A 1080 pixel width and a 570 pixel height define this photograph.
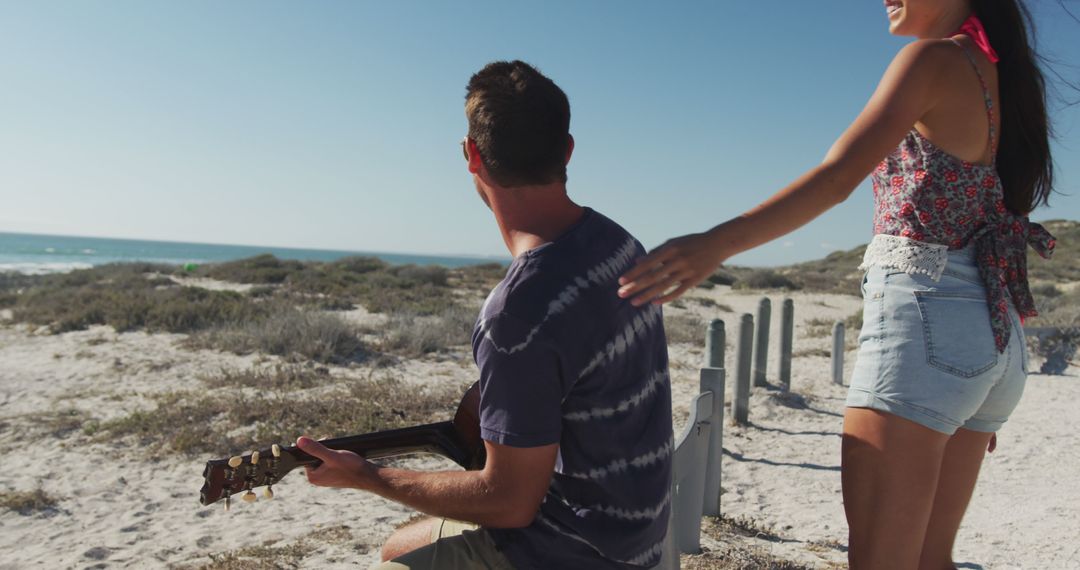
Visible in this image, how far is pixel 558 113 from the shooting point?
150 centimetres

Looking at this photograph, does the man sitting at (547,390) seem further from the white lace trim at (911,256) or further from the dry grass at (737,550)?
the dry grass at (737,550)

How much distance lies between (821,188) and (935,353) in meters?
0.45

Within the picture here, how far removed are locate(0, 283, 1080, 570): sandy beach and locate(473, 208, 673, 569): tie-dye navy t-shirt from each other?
261cm

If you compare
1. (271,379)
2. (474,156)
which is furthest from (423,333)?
(474,156)

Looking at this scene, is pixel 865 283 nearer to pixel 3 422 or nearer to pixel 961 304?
pixel 961 304

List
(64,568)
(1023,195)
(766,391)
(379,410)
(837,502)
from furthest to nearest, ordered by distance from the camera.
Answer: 1. (766,391)
2. (379,410)
3. (837,502)
4. (64,568)
5. (1023,195)

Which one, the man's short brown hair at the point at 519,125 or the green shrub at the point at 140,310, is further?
the green shrub at the point at 140,310

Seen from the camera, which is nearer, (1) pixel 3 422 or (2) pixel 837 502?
(2) pixel 837 502

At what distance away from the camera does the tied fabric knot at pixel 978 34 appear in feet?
5.17

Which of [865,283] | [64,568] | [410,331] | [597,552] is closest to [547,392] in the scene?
[597,552]

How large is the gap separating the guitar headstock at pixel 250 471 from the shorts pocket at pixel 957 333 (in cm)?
138

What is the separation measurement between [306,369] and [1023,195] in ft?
25.2


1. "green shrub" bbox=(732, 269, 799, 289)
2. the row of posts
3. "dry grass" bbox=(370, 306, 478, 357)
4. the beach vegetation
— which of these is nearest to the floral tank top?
the row of posts

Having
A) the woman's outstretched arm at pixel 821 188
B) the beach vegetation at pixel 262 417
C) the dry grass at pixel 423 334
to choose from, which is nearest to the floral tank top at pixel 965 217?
the woman's outstretched arm at pixel 821 188
